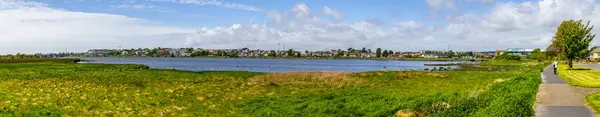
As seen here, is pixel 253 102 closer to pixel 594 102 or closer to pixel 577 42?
pixel 594 102

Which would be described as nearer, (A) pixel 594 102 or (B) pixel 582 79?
(A) pixel 594 102

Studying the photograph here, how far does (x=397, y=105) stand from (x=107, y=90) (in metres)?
20.8

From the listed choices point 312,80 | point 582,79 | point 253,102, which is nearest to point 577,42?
point 582,79

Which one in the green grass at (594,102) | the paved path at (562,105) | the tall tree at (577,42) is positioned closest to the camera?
the paved path at (562,105)

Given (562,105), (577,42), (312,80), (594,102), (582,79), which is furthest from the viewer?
(577,42)

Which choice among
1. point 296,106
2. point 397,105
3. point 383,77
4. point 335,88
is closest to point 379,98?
point 397,105

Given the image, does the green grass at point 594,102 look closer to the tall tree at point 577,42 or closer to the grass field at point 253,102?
the grass field at point 253,102

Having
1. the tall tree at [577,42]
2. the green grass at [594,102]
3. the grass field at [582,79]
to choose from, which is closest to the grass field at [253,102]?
the green grass at [594,102]

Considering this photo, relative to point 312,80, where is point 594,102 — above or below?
above

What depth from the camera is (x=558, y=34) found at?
78.8 m

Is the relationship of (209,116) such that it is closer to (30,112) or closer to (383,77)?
(30,112)

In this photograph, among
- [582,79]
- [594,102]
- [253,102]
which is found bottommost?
[253,102]

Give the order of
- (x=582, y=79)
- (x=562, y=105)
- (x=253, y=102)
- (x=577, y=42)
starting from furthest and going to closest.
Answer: (x=577, y=42) → (x=582, y=79) → (x=253, y=102) → (x=562, y=105)

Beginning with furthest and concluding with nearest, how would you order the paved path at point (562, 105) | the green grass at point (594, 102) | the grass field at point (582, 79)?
1. the grass field at point (582, 79)
2. the green grass at point (594, 102)
3. the paved path at point (562, 105)
